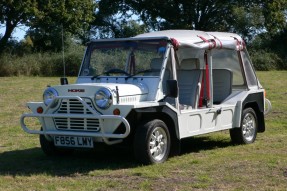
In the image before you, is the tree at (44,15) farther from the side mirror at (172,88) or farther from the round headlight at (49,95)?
the side mirror at (172,88)

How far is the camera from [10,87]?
24.8 m

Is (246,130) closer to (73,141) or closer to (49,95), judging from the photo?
(73,141)

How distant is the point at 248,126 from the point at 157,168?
3.18 m

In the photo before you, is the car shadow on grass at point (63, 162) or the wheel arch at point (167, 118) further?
the wheel arch at point (167, 118)

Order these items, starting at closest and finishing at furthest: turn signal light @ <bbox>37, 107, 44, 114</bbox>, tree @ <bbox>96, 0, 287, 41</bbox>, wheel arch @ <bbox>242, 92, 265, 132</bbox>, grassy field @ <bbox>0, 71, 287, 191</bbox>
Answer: grassy field @ <bbox>0, 71, 287, 191</bbox> < turn signal light @ <bbox>37, 107, 44, 114</bbox> < wheel arch @ <bbox>242, 92, 265, 132</bbox> < tree @ <bbox>96, 0, 287, 41</bbox>

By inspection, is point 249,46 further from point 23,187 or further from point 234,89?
point 23,187

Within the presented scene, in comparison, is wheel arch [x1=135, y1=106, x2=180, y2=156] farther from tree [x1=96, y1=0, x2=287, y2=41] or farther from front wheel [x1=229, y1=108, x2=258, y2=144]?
tree [x1=96, y1=0, x2=287, y2=41]

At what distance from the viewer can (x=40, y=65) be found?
118ft

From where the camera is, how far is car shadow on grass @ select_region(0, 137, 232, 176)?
8531mm

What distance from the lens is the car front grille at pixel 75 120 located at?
28.1ft

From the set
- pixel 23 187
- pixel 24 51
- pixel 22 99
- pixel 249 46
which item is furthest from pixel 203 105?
pixel 249 46

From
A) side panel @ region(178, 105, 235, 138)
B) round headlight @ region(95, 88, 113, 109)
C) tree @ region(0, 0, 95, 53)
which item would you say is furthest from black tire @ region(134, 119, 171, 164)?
tree @ region(0, 0, 95, 53)

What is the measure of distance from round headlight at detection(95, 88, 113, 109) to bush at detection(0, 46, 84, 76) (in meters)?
27.1

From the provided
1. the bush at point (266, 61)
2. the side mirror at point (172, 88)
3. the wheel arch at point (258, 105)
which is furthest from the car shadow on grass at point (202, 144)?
the bush at point (266, 61)
